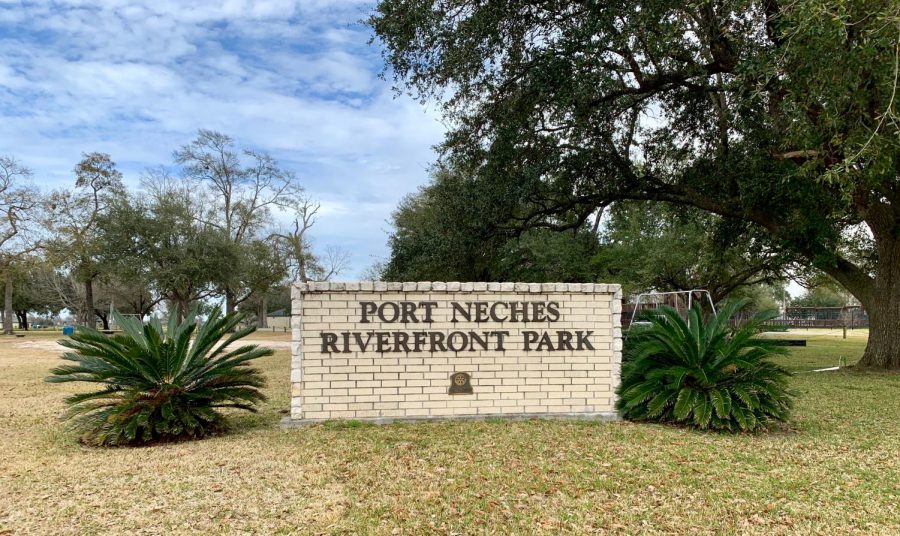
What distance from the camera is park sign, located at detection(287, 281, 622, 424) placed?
747cm

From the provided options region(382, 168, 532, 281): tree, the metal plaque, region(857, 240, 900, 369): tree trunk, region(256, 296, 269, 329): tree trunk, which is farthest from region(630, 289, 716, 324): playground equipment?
region(256, 296, 269, 329): tree trunk

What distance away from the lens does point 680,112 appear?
16250mm

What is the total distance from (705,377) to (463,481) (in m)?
3.74

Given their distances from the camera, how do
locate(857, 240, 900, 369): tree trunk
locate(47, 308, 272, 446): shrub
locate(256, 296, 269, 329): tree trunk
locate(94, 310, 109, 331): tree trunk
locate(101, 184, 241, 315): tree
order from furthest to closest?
locate(94, 310, 109, 331): tree trunk
locate(256, 296, 269, 329): tree trunk
locate(101, 184, 241, 315): tree
locate(857, 240, 900, 369): tree trunk
locate(47, 308, 272, 446): shrub

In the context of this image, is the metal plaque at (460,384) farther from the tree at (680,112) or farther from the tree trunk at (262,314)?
the tree trunk at (262,314)

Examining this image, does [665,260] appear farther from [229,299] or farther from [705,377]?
[229,299]

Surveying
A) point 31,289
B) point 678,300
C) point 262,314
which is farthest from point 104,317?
point 678,300

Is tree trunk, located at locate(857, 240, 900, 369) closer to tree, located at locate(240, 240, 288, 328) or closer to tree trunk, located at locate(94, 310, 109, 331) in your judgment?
tree, located at locate(240, 240, 288, 328)

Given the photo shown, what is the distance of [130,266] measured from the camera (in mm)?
32562

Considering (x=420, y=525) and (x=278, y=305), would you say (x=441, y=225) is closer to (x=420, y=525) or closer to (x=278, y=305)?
(x=420, y=525)

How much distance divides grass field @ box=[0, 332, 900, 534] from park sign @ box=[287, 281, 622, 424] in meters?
0.42

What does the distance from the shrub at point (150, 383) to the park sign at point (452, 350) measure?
2.96 feet

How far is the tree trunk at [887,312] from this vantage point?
14078 mm

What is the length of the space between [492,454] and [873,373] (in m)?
12.2
